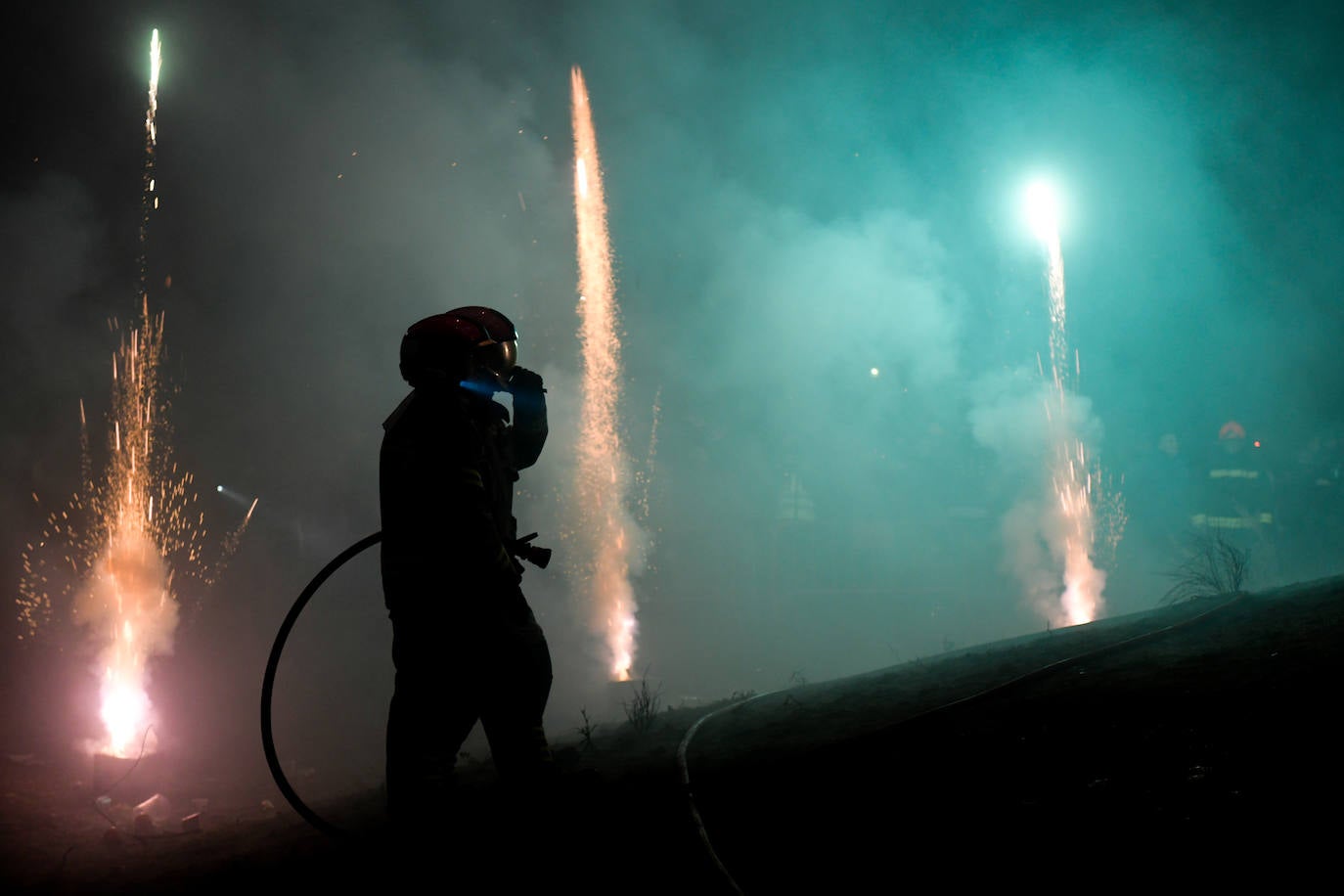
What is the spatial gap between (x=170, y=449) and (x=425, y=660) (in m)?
44.3

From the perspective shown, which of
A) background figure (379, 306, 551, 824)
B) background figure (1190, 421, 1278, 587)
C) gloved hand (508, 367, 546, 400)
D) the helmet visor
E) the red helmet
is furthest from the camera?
background figure (1190, 421, 1278, 587)

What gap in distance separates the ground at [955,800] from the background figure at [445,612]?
22 cm

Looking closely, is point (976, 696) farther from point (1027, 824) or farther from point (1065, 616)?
point (1065, 616)

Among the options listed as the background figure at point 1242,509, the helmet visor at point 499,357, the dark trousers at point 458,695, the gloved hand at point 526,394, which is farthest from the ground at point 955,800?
the background figure at point 1242,509

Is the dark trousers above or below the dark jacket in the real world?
below

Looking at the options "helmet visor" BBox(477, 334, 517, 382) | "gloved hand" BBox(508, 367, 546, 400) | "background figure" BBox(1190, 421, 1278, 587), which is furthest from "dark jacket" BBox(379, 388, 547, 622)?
"background figure" BBox(1190, 421, 1278, 587)

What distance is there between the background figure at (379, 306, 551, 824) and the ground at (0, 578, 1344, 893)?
0.22 metres

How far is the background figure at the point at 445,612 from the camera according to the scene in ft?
9.21

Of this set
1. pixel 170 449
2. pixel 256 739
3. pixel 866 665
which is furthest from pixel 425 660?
pixel 170 449

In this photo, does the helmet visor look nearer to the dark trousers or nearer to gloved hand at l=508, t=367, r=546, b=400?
gloved hand at l=508, t=367, r=546, b=400

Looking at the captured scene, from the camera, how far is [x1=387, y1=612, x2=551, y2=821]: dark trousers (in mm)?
2816

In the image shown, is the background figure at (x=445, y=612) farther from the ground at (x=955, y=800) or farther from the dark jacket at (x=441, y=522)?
the ground at (x=955, y=800)

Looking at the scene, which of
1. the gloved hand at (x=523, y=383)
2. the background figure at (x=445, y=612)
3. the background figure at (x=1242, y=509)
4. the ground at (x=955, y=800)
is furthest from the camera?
the background figure at (x=1242, y=509)

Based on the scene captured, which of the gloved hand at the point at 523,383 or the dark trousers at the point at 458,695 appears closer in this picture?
the dark trousers at the point at 458,695
